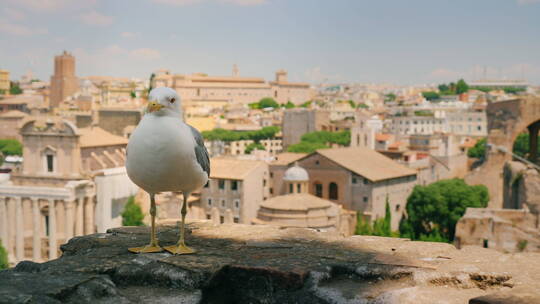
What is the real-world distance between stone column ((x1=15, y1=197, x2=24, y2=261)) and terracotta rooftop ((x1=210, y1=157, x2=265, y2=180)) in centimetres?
1243

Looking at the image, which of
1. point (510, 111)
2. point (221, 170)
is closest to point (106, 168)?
point (221, 170)

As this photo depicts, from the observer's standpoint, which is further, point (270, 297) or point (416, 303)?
point (270, 297)

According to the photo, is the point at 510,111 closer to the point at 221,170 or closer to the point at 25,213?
the point at 221,170

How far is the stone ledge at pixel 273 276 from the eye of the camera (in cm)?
446

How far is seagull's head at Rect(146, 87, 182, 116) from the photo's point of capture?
18.0 feet

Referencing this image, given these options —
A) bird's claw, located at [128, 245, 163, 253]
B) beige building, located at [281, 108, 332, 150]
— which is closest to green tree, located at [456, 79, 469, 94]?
beige building, located at [281, 108, 332, 150]

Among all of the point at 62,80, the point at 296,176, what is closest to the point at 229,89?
the point at 62,80

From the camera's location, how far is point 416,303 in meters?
4.38

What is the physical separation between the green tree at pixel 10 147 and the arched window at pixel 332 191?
43.4 meters

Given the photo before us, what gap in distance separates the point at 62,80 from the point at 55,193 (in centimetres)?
10596

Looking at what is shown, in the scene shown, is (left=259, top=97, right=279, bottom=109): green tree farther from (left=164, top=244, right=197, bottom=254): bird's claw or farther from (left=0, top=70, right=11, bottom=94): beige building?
(left=164, top=244, right=197, bottom=254): bird's claw

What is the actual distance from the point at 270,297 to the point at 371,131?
62.8 m

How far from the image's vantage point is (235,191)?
134 ft

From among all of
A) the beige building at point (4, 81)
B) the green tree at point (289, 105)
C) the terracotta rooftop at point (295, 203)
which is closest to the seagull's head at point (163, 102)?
the terracotta rooftop at point (295, 203)
